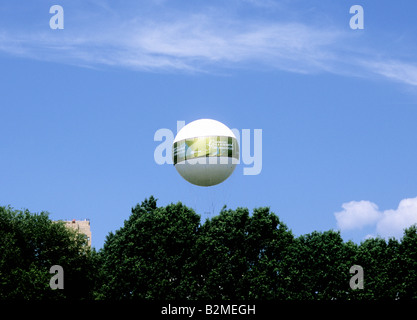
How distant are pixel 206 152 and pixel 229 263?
16.1 meters

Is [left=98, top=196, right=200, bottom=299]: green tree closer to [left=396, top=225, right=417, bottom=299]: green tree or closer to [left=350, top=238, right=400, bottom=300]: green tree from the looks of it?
[left=350, top=238, right=400, bottom=300]: green tree

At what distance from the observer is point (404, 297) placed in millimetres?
59719

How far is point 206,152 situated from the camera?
48812 mm

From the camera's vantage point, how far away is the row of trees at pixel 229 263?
59.9 metres

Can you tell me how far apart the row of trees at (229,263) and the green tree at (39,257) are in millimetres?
131

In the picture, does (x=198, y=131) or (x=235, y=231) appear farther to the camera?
(x=235, y=231)

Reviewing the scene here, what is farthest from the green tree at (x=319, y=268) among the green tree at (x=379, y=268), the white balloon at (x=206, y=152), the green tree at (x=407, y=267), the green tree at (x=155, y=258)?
the white balloon at (x=206, y=152)

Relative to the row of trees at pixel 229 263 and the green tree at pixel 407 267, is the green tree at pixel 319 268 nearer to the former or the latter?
the row of trees at pixel 229 263
